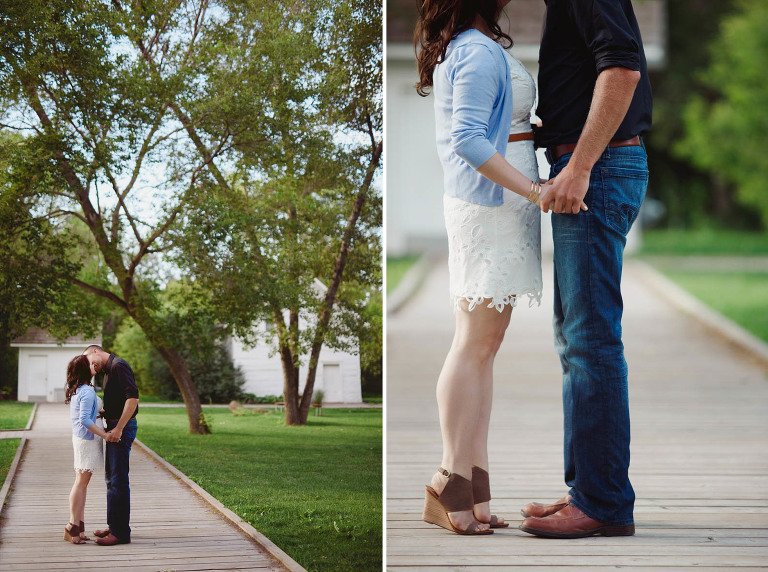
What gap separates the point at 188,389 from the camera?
2.28 meters

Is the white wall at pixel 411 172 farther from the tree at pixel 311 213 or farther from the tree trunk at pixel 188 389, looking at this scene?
the tree trunk at pixel 188 389

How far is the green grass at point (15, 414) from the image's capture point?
7.07 feet

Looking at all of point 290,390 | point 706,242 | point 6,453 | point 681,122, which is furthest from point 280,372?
point 681,122

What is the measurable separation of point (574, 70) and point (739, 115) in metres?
23.1

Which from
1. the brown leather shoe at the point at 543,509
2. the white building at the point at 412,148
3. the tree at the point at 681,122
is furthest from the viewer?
the tree at the point at 681,122

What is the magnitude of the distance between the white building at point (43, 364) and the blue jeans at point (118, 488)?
0.49ft

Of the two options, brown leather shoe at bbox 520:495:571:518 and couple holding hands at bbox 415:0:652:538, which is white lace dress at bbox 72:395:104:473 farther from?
brown leather shoe at bbox 520:495:571:518

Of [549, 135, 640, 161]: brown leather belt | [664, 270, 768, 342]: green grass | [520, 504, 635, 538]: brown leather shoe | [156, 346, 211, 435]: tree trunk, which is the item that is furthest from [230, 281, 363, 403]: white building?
[664, 270, 768, 342]: green grass

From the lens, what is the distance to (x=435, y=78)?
240 cm

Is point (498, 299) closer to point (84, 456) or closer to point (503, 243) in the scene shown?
point (503, 243)

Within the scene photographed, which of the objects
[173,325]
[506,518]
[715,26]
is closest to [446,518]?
[506,518]

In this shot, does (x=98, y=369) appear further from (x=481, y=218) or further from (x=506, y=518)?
(x=506, y=518)

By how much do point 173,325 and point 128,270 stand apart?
0.54ft

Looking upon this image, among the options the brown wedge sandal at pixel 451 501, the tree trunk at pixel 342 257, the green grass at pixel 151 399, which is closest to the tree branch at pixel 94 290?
the green grass at pixel 151 399
